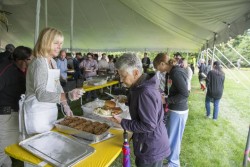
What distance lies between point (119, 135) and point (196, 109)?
4.65 metres

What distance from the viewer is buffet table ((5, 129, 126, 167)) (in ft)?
4.11

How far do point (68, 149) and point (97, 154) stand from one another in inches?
7.4

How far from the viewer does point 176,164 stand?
2.51m

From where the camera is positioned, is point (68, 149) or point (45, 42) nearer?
point (68, 149)

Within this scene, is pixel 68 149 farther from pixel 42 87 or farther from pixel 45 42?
pixel 45 42

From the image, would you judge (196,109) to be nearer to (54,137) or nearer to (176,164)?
(176,164)

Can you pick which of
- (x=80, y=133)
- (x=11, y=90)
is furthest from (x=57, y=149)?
(x=11, y=90)

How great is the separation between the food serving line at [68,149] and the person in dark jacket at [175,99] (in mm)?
855

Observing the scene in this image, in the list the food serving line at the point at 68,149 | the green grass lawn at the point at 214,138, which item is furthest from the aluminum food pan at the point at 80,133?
the green grass lawn at the point at 214,138

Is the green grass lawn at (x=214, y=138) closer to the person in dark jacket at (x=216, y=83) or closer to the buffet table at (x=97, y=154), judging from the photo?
the person in dark jacket at (x=216, y=83)

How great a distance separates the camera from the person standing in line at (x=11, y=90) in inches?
74.6

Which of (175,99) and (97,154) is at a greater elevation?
(175,99)

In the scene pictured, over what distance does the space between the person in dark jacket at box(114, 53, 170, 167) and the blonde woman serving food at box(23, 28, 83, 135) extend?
1.52 ft

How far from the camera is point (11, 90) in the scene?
76.2 inches
